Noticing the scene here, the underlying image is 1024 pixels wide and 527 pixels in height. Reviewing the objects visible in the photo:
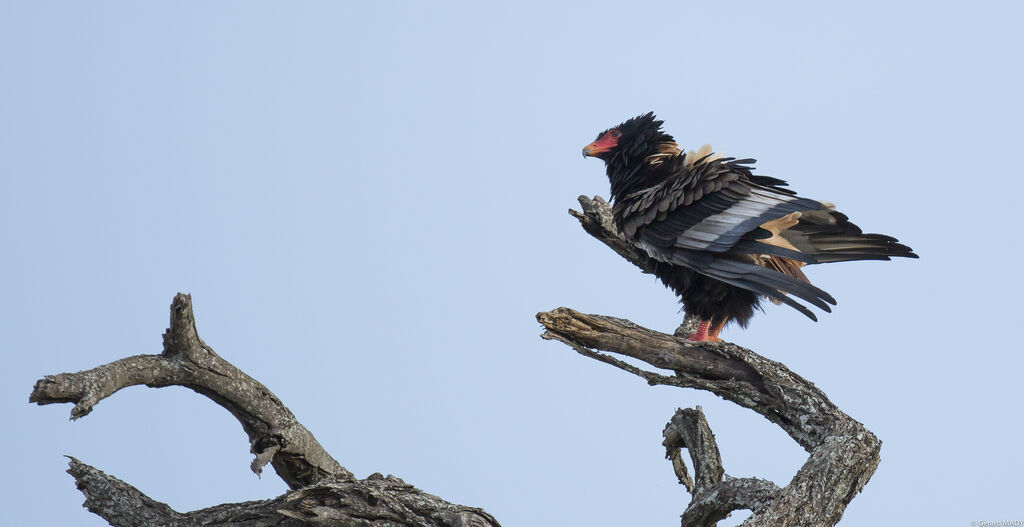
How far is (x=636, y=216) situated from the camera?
6141 mm

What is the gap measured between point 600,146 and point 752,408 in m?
2.45

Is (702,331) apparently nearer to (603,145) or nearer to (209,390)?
(603,145)

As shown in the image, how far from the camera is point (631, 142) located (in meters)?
6.75

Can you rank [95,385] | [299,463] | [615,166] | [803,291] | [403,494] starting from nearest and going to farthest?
[95,385]
[403,494]
[803,291]
[299,463]
[615,166]

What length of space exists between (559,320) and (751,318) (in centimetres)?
162

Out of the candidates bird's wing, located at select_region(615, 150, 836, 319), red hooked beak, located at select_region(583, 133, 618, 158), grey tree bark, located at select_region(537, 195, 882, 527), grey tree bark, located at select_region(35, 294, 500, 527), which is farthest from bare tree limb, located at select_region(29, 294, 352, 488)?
red hooked beak, located at select_region(583, 133, 618, 158)

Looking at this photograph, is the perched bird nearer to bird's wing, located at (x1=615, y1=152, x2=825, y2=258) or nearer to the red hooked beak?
bird's wing, located at (x1=615, y1=152, x2=825, y2=258)

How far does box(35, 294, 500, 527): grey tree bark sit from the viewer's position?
4.52m

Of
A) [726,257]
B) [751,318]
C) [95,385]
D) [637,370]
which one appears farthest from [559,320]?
[95,385]

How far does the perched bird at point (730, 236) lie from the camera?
18.3 feet

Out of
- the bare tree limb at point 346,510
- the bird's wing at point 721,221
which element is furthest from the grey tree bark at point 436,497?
the bird's wing at point 721,221

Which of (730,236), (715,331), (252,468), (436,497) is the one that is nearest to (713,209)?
(730,236)

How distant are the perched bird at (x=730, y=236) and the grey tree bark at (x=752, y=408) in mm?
509

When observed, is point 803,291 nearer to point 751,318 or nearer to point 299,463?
point 751,318
